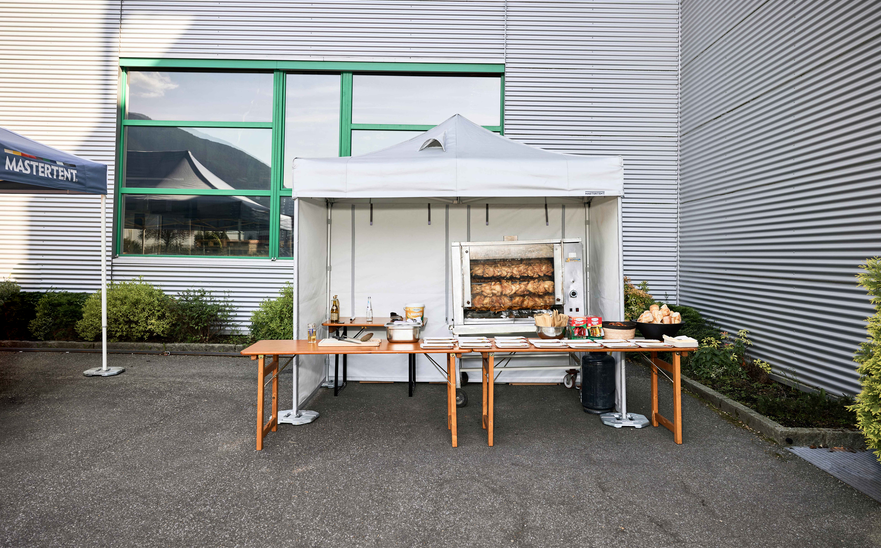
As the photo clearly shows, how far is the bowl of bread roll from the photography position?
13.8 feet

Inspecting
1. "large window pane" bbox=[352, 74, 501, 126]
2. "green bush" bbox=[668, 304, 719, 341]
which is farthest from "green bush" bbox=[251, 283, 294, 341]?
"green bush" bbox=[668, 304, 719, 341]

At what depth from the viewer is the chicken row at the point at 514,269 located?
5246 millimetres

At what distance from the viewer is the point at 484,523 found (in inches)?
107

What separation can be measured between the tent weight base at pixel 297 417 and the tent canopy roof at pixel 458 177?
7.04ft

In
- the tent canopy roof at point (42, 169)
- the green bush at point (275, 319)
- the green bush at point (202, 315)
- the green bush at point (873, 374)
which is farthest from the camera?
the green bush at point (202, 315)

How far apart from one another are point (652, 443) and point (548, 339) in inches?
49.0

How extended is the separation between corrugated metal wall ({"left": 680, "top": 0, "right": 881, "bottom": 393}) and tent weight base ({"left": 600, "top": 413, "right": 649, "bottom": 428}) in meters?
1.99

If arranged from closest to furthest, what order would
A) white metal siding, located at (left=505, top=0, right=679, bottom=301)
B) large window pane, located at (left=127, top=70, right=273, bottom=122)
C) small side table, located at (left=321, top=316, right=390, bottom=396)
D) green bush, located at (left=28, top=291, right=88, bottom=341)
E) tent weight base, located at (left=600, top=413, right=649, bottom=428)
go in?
tent weight base, located at (left=600, top=413, right=649, bottom=428) < small side table, located at (left=321, top=316, right=390, bottom=396) < green bush, located at (left=28, top=291, right=88, bottom=341) < white metal siding, located at (left=505, top=0, right=679, bottom=301) < large window pane, located at (left=127, top=70, right=273, bottom=122)

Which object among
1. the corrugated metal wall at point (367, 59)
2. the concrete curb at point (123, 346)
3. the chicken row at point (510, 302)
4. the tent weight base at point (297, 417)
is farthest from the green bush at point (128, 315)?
the chicken row at point (510, 302)

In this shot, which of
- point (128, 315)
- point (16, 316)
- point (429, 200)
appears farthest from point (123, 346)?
point (429, 200)

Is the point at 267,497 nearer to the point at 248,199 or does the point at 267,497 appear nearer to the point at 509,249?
the point at 509,249

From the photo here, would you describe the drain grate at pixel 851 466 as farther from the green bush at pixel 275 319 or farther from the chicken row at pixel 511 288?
the green bush at pixel 275 319

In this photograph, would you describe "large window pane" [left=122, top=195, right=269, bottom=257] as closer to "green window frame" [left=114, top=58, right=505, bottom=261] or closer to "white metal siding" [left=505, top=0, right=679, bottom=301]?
"green window frame" [left=114, top=58, right=505, bottom=261]

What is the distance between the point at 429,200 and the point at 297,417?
9.51 ft
